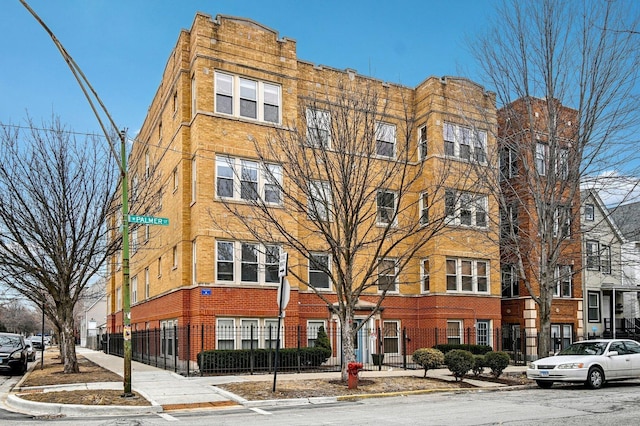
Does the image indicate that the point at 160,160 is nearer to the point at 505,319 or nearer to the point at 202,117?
the point at 202,117

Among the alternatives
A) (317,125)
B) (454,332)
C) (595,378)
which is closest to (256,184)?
(317,125)

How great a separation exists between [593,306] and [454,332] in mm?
13444

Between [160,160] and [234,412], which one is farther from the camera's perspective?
[160,160]

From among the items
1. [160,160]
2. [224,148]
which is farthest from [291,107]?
[160,160]

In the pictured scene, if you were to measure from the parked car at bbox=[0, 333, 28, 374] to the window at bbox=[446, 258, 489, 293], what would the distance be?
1796cm

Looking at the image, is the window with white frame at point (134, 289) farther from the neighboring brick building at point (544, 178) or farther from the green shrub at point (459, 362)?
the green shrub at point (459, 362)

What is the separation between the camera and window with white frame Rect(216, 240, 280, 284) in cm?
2294

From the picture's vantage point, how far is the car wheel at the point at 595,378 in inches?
663

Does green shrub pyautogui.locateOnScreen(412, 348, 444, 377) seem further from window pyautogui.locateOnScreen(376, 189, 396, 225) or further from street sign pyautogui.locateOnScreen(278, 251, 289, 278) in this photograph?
street sign pyautogui.locateOnScreen(278, 251, 289, 278)

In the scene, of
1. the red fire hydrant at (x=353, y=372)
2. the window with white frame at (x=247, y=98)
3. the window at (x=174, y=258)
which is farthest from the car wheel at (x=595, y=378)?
the window at (x=174, y=258)

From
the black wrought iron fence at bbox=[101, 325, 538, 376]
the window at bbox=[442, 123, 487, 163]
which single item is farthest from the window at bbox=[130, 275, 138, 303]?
the window at bbox=[442, 123, 487, 163]

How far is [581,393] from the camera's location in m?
15.8

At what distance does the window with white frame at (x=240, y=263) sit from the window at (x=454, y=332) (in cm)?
888

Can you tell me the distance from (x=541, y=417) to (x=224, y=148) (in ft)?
50.0
